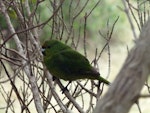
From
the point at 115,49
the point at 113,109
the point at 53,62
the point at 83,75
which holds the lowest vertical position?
the point at 113,109

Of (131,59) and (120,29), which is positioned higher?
(120,29)

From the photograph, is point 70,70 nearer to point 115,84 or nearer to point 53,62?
point 53,62

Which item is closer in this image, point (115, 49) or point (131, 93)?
point (131, 93)

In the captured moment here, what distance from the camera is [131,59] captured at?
64 cm

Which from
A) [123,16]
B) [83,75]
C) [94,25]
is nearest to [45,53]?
[83,75]

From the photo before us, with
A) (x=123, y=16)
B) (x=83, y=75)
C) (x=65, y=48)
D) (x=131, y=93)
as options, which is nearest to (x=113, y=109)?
(x=131, y=93)

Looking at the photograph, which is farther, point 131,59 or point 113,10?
point 113,10

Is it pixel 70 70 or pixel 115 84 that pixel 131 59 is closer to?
pixel 115 84

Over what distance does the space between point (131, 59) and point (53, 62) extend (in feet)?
3.14

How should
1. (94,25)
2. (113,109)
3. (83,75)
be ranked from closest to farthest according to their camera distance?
(113,109)
(83,75)
(94,25)

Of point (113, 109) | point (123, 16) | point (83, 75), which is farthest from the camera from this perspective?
point (123, 16)

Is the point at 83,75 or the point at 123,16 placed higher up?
the point at 123,16

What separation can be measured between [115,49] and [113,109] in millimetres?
7483

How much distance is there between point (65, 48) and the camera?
1656 millimetres
